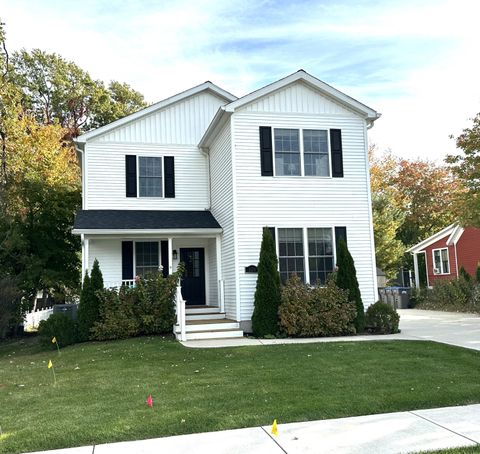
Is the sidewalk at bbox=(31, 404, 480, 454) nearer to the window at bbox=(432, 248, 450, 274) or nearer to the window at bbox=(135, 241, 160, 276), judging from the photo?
the window at bbox=(135, 241, 160, 276)

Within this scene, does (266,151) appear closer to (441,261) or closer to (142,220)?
(142,220)

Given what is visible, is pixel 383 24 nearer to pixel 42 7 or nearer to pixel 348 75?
pixel 348 75

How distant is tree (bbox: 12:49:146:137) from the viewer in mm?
34344

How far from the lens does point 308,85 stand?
13797 mm

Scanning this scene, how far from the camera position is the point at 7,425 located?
544 cm

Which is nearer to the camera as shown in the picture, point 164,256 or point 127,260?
point 127,260

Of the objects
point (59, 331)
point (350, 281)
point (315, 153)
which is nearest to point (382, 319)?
point (350, 281)

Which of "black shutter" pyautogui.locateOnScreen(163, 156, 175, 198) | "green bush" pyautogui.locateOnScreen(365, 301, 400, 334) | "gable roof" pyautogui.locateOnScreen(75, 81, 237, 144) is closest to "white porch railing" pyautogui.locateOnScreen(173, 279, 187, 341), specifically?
"black shutter" pyautogui.locateOnScreen(163, 156, 175, 198)

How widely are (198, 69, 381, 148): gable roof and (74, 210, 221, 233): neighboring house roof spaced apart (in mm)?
2755

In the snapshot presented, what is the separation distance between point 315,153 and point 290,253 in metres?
2.99

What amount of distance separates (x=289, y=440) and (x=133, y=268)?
10.7 metres

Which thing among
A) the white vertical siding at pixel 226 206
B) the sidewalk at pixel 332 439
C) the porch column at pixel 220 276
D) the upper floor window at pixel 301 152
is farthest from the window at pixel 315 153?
the sidewalk at pixel 332 439

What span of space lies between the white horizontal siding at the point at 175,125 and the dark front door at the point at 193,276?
3648 mm

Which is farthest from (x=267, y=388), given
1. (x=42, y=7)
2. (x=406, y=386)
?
(x=42, y=7)
